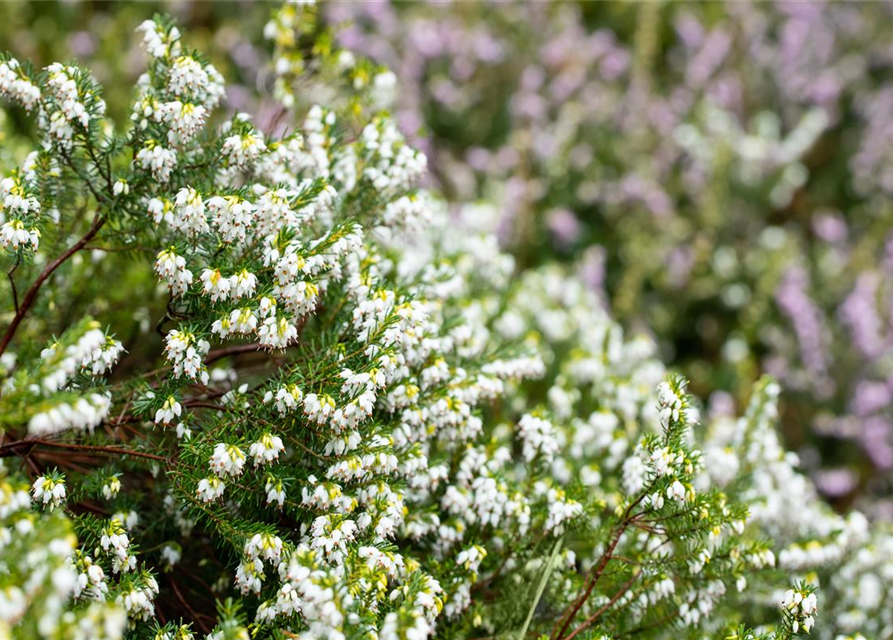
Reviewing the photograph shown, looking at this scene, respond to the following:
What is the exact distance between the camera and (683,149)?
21.1ft

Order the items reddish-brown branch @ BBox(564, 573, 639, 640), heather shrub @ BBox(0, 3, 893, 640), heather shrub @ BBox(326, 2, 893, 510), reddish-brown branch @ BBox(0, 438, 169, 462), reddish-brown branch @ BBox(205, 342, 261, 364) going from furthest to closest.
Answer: heather shrub @ BBox(326, 2, 893, 510) < reddish-brown branch @ BBox(205, 342, 261, 364) < reddish-brown branch @ BBox(564, 573, 639, 640) < reddish-brown branch @ BBox(0, 438, 169, 462) < heather shrub @ BBox(0, 3, 893, 640)

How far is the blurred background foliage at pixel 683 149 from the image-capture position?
17.6 ft

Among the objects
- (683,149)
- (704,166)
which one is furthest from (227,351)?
(683,149)

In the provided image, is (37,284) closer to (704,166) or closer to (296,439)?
(296,439)

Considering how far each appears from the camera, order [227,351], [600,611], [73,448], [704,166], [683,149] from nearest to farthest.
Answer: [73,448], [600,611], [227,351], [704,166], [683,149]

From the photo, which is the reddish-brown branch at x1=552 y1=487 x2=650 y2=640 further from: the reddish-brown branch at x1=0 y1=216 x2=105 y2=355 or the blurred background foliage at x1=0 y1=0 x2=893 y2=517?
the blurred background foliage at x1=0 y1=0 x2=893 y2=517

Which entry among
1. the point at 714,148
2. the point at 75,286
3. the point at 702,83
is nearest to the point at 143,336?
the point at 75,286

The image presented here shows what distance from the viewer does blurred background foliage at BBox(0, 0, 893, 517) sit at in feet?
17.6

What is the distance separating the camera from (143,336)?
334 centimetres

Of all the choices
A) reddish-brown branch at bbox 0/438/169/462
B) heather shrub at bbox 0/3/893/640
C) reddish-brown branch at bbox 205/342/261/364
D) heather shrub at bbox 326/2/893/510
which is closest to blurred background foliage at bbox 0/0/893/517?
heather shrub at bbox 326/2/893/510

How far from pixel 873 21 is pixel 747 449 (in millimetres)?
5665

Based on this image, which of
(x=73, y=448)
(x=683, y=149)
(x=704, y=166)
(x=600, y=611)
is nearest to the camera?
(x=73, y=448)

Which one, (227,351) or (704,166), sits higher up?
(704,166)

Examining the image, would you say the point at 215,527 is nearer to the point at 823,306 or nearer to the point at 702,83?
the point at 823,306
